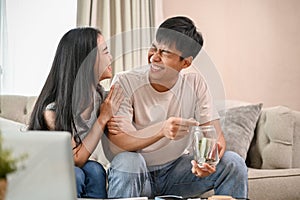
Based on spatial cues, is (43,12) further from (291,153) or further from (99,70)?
(291,153)

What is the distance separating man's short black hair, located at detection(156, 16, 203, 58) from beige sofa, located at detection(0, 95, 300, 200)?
71 cm

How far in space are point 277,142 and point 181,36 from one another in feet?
3.15

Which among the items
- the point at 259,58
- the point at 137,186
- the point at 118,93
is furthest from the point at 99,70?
the point at 259,58

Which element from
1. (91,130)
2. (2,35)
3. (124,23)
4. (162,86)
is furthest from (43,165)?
(124,23)

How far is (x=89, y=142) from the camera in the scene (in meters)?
2.37

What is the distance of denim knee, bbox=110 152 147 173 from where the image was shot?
227 centimetres

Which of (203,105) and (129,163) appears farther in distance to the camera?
(203,105)

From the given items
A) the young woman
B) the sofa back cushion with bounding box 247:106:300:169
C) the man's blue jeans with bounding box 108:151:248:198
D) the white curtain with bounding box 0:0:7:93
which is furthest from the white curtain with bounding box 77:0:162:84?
the man's blue jeans with bounding box 108:151:248:198

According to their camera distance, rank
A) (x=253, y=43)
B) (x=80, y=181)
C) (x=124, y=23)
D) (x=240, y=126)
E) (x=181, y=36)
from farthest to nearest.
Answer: (x=253, y=43)
(x=124, y=23)
(x=240, y=126)
(x=181, y=36)
(x=80, y=181)

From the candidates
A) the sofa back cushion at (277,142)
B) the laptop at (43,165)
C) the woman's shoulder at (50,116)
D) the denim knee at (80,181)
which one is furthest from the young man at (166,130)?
the laptop at (43,165)

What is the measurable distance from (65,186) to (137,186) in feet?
4.51

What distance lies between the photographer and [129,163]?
228cm

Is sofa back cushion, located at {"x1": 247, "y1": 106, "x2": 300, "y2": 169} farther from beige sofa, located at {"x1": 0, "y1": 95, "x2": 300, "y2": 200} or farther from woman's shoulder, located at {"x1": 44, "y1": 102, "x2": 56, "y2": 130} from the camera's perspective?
woman's shoulder, located at {"x1": 44, "y1": 102, "x2": 56, "y2": 130}

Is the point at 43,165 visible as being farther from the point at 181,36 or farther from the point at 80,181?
the point at 181,36
